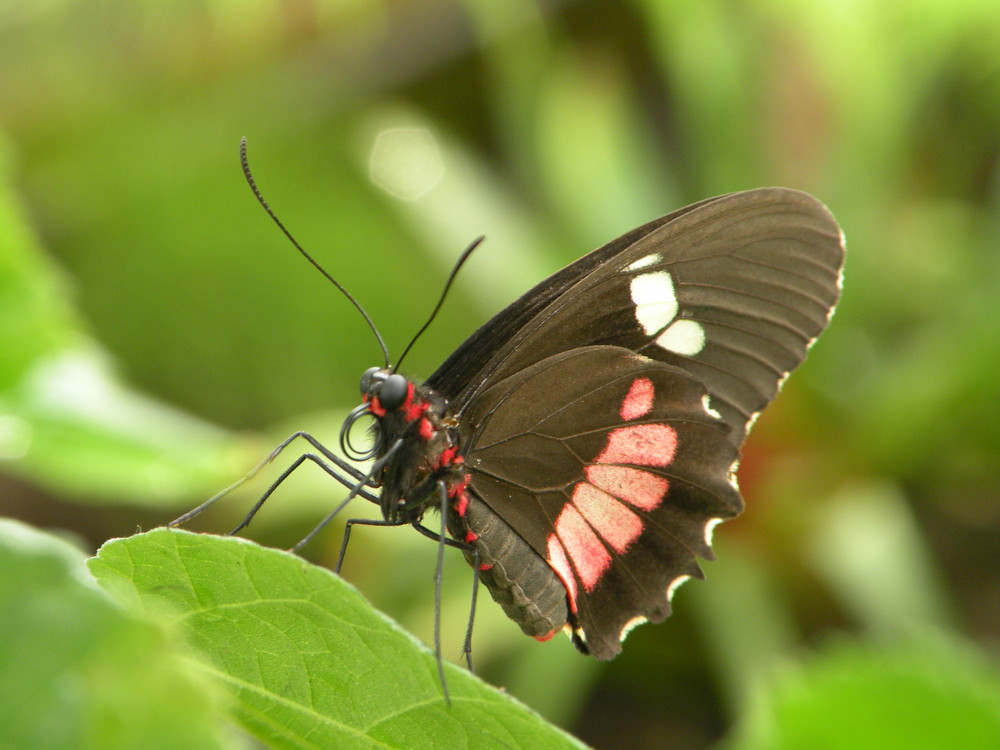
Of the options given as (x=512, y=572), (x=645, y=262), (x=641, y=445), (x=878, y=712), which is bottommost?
(x=878, y=712)

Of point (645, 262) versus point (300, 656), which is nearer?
point (300, 656)

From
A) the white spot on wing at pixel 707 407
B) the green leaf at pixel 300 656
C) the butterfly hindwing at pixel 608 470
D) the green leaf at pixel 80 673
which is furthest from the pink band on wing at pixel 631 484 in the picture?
the green leaf at pixel 80 673

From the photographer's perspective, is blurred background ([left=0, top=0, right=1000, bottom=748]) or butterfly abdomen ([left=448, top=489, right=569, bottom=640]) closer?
butterfly abdomen ([left=448, top=489, right=569, bottom=640])

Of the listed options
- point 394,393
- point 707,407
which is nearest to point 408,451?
point 394,393

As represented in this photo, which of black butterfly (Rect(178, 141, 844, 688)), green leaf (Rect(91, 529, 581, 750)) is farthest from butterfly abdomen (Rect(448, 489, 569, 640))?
green leaf (Rect(91, 529, 581, 750))

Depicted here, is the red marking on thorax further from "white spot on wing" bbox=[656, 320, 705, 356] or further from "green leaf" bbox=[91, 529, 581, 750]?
"green leaf" bbox=[91, 529, 581, 750]

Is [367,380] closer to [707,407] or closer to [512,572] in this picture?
[512,572]

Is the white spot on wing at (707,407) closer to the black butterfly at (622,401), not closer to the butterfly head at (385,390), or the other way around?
the black butterfly at (622,401)
